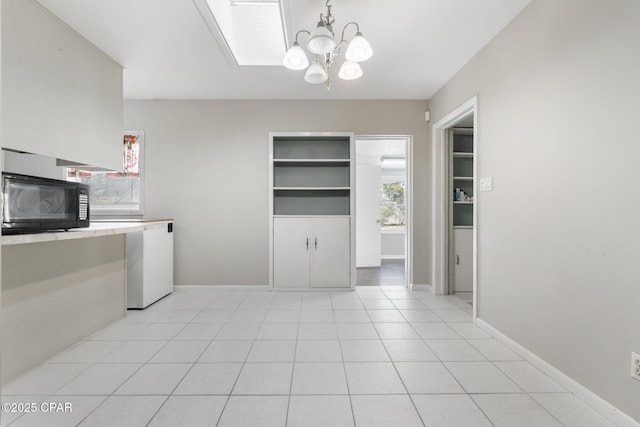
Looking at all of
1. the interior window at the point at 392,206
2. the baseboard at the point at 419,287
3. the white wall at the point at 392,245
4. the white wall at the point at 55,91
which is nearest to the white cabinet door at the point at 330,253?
the baseboard at the point at 419,287

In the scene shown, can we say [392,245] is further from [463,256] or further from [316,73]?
[316,73]

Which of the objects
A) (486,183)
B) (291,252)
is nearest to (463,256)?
(486,183)

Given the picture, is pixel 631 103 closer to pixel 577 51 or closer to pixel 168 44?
pixel 577 51

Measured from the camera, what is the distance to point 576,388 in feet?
6.41

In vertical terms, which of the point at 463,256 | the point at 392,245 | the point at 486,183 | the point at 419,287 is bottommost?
the point at 419,287

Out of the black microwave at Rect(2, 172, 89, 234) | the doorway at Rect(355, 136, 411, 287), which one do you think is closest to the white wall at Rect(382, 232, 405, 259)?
the doorway at Rect(355, 136, 411, 287)

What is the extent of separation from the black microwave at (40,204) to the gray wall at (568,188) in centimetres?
315

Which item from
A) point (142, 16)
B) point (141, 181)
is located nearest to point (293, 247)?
point (141, 181)

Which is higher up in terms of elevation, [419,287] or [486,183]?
[486,183]

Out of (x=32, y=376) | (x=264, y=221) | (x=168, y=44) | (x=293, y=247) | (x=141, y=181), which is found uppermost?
(x=168, y=44)

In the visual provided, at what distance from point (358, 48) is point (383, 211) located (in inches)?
220

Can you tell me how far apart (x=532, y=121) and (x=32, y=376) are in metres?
3.78

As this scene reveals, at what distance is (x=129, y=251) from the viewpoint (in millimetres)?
3469

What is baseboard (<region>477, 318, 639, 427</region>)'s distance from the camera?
1.71m
